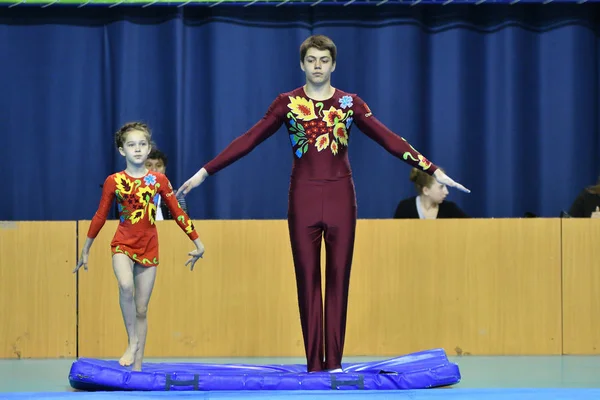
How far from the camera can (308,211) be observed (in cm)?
488

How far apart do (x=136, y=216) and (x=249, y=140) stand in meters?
0.64

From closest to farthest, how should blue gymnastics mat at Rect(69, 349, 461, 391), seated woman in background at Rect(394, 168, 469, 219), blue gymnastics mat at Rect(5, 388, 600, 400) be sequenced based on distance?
blue gymnastics mat at Rect(5, 388, 600, 400) < blue gymnastics mat at Rect(69, 349, 461, 391) < seated woman in background at Rect(394, 168, 469, 219)

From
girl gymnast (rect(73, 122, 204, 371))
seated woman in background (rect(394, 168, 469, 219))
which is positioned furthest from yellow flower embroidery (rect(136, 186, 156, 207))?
seated woman in background (rect(394, 168, 469, 219))

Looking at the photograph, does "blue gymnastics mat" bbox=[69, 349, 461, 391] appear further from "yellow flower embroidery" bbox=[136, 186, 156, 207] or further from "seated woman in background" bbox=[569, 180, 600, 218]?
"seated woman in background" bbox=[569, 180, 600, 218]

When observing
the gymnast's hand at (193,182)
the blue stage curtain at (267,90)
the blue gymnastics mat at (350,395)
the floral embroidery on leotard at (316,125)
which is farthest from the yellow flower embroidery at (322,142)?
the blue stage curtain at (267,90)

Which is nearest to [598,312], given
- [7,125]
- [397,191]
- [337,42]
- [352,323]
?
[352,323]

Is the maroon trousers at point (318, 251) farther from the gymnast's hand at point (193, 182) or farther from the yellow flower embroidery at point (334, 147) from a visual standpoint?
the gymnast's hand at point (193, 182)

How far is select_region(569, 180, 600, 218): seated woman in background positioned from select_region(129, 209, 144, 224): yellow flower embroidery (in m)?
3.45

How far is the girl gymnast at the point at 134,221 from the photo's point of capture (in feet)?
16.1

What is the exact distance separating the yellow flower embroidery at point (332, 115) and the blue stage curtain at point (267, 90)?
3.19 metres

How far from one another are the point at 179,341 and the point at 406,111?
8.98ft

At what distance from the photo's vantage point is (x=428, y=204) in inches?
276

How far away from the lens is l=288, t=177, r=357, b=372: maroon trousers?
4.87 metres

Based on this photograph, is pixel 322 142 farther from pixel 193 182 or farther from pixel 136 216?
pixel 136 216
